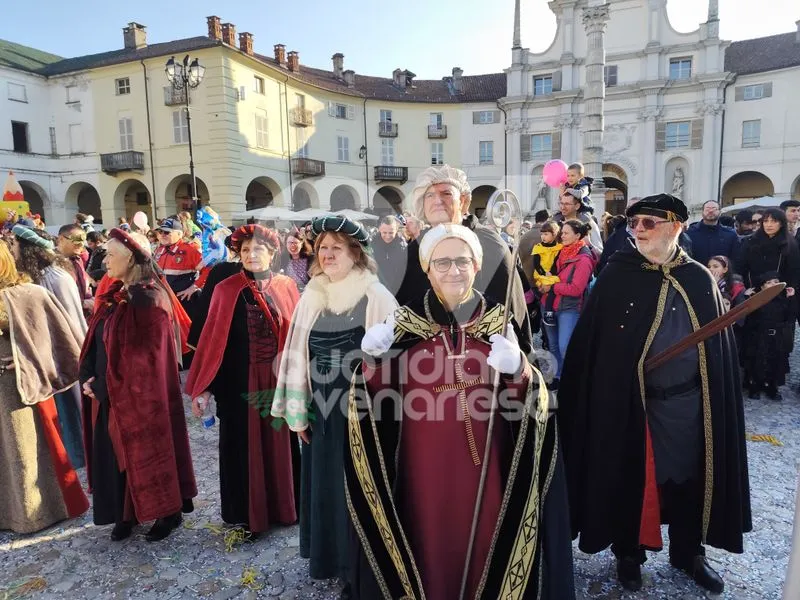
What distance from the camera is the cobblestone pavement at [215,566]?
308cm

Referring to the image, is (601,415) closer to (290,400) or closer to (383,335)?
(383,335)

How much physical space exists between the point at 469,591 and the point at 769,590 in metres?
1.87

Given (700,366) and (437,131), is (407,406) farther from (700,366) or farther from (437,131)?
(437,131)

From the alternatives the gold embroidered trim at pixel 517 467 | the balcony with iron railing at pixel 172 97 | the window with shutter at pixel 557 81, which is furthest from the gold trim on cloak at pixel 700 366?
the window with shutter at pixel 557 81

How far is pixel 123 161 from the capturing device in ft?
84.5

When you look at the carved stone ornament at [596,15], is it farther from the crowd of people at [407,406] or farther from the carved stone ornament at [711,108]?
the carved stone ornament at [711,108]

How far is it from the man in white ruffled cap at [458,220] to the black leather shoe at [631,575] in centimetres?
149

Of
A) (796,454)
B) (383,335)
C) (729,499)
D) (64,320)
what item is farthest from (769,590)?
(64,320)

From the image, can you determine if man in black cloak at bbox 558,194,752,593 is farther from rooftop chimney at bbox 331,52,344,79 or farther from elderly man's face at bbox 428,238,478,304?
rooftop chimney at bbox 331,52,344,79

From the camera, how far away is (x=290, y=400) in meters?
3.03

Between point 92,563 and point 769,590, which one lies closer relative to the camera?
point 769,590

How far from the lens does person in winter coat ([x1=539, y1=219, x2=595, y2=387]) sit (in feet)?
19.5

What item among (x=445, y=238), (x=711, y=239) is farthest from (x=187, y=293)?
(x=711, y=239)

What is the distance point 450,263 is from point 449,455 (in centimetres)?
83
